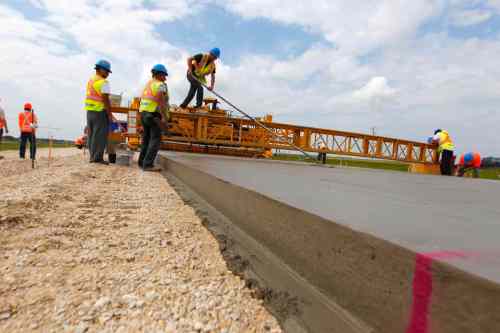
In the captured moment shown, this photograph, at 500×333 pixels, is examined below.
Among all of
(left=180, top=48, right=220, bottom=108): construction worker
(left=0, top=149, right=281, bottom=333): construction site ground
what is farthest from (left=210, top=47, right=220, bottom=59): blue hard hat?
(left=0, top=149, right=281, bottom=333): construction site ground

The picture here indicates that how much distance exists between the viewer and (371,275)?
23.8 inches

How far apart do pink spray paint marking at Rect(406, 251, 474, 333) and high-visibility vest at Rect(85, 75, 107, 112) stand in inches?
181

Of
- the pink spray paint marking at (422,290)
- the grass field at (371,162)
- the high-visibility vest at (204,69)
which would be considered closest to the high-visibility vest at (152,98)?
the high-visibility vest at (204,69)

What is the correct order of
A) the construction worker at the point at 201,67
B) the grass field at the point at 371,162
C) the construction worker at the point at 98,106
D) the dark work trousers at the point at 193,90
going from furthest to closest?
the grass field at the point at 371,162, the dark work trousers at the point at 193,90, the construction worker at the point at 201,67, the construction worker at the point at 98,106

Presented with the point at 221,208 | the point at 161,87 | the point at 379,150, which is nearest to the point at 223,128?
the point at 161,87

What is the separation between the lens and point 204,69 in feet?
20.8

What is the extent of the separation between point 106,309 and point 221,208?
1037 mm

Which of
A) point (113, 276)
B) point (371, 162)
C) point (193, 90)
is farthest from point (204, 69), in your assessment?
point (371, 162)

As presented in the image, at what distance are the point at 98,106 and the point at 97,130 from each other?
36 cm

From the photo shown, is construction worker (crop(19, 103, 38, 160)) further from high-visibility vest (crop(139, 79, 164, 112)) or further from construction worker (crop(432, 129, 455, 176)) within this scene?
construction worker (crop(432, 129, 455, 176))

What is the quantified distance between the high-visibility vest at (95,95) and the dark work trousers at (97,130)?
0.08m

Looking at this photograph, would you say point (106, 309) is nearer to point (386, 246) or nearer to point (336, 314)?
point (336, 314)

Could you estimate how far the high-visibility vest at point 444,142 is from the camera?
23.8 ft

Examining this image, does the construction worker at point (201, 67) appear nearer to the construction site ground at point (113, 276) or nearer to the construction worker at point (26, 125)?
the construction worker at point (26, 125)
